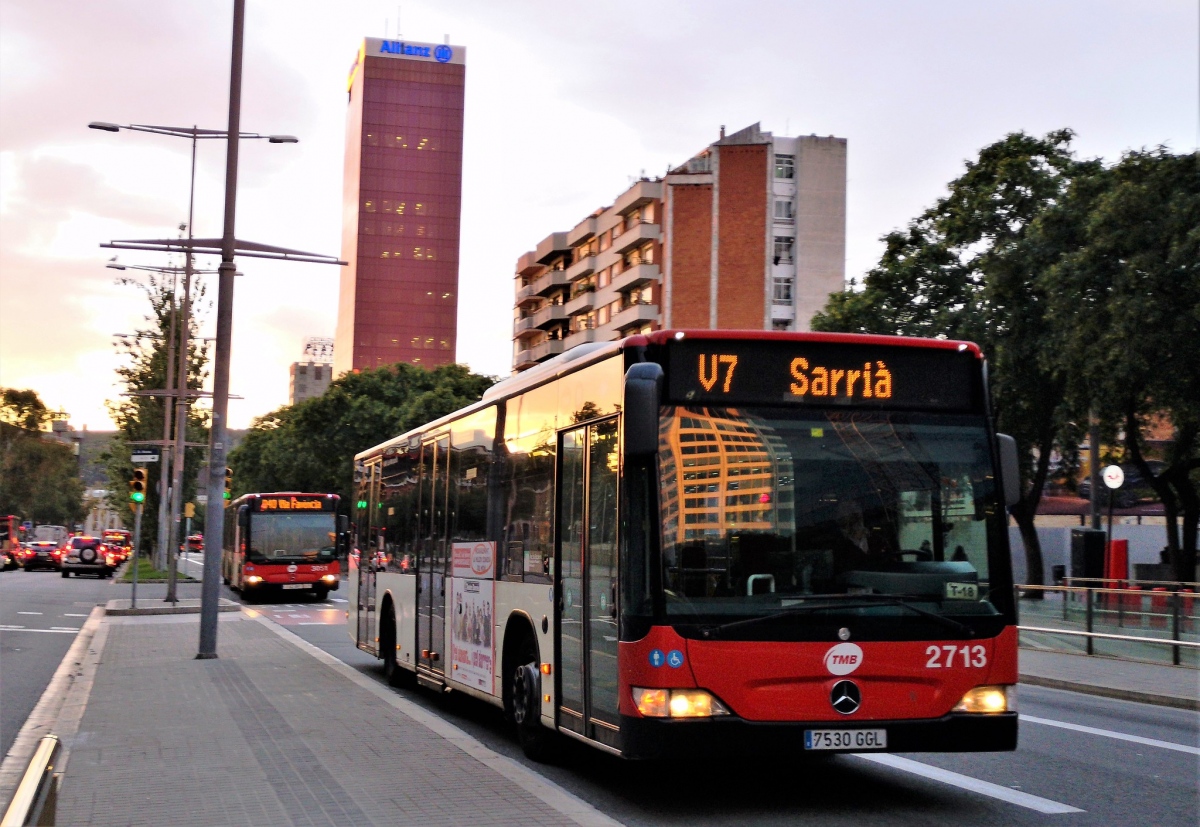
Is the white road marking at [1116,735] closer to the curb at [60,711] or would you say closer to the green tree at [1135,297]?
the curb at [60,711]

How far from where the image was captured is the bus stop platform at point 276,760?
26.3 ft

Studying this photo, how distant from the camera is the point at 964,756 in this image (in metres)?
10.8

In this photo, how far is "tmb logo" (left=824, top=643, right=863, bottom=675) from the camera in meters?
8.06

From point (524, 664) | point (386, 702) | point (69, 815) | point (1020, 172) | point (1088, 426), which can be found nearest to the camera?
point (69, 815)

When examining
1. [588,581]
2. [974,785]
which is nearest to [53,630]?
[588,581]

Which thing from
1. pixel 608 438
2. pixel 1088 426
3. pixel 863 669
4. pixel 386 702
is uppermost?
pixel 1088 426

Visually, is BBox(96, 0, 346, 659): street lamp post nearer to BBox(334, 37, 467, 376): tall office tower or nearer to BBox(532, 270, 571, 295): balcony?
BBox(532, 270, 571, 295): balcony

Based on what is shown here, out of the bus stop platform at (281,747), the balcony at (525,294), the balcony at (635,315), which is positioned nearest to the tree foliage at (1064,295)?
the bus stop platform at (281,747)

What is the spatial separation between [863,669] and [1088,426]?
1034 inches

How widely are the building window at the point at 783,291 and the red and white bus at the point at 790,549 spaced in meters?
72.7

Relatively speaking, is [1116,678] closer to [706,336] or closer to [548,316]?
[706,336]

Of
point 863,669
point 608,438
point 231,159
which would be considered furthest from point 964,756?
point 231,159

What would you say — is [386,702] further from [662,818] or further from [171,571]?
[171,571]

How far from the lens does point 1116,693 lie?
52.3 feet
